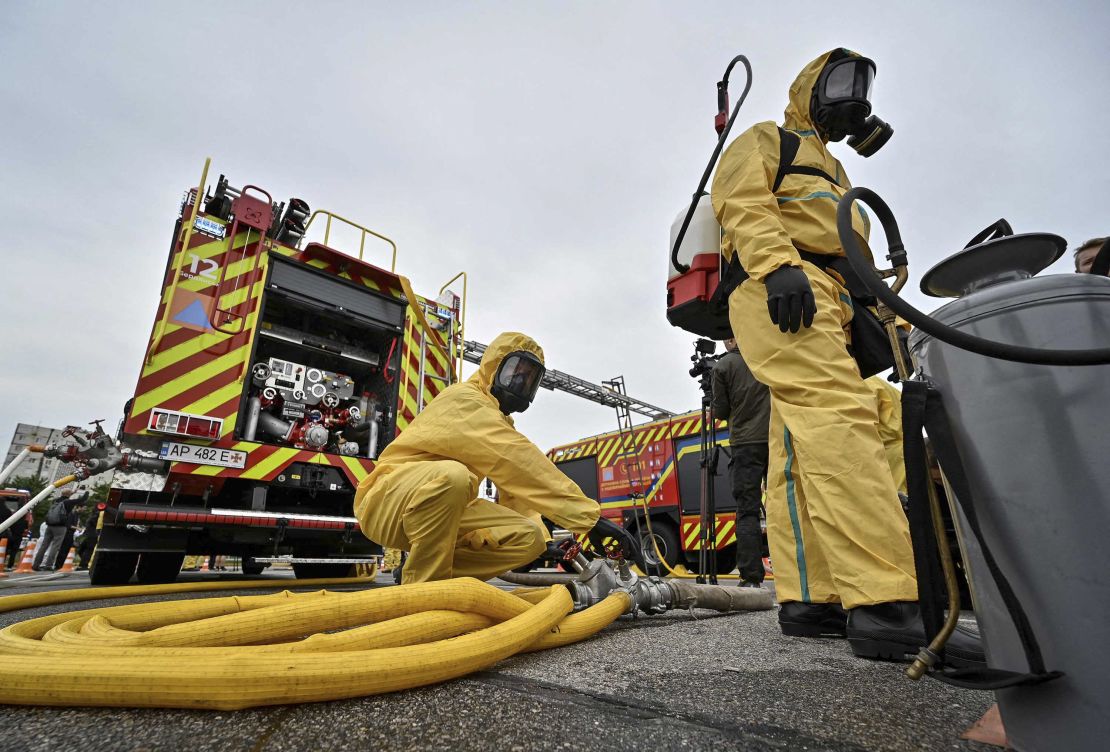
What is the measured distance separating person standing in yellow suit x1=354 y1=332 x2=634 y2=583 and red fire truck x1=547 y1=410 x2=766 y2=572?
3.99 meters

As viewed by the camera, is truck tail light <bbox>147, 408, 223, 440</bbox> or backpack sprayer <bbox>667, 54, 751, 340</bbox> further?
truck tail light <bbox>147, 408, 223, 440</bbox>

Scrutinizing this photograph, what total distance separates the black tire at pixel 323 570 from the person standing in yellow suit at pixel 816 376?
423cm

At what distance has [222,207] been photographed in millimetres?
→ 3809

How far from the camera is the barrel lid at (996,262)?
757 millimetres

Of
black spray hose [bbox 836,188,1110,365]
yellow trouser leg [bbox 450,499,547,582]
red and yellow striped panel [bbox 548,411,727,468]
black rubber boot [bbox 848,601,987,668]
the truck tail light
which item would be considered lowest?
black rubber boot [bbox 848,601,987,668]

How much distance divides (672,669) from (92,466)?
3.40 meters

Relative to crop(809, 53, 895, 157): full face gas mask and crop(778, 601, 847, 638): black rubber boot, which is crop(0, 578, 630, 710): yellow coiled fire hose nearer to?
crop(778, 601, 847, 638): black rubber boot

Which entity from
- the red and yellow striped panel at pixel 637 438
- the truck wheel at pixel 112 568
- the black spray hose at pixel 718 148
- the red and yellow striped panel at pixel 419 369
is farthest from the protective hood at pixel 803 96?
the red and yellow striped panel at pixel 637 438

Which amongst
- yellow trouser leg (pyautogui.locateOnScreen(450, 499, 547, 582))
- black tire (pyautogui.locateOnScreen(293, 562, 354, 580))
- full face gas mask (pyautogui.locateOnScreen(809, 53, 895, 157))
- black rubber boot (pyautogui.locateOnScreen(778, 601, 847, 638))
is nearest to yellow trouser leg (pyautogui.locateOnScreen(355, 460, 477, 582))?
yellow trouser leg (pyautogui.locateOnScreen(450, 499, 547, 582))

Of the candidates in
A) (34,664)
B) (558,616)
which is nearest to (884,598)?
(558,616)

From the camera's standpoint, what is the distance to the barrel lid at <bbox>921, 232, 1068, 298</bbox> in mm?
757

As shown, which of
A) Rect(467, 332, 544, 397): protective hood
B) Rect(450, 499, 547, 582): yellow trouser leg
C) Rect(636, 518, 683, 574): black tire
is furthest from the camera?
Rect(636, 518, 683, 574): black tire

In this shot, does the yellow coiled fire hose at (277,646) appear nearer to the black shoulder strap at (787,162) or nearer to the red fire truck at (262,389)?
the black shoulder strap at (787,162)

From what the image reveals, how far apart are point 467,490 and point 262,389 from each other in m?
2.47
